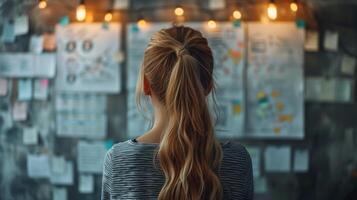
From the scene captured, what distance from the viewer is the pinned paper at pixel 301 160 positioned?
416cm

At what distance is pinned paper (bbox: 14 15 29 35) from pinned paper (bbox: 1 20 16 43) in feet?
0.11

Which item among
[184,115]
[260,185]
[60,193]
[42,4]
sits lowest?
[60,193]

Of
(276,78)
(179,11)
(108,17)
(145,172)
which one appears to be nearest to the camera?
(145,172)

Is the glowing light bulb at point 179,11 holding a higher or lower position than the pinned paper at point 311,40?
higher

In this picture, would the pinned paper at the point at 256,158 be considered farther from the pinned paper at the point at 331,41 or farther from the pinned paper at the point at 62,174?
the pinned paper at the point at 62,174

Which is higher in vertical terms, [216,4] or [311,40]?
[216,4]

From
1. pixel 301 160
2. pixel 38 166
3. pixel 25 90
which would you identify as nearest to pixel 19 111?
pixel 25 90

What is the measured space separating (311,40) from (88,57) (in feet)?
5.73

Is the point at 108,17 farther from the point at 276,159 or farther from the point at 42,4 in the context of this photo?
the point at 276,159

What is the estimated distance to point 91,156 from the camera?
174 inches

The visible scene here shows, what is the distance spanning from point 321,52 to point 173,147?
2.76 m

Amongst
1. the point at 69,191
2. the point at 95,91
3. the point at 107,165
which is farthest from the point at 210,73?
the point at 69,191

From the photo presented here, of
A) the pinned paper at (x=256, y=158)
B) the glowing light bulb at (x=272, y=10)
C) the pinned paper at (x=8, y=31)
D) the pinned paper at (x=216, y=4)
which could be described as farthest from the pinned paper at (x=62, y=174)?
the glowing light bulb at (x=272, y=10)

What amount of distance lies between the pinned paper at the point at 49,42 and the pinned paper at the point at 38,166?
0.90m
